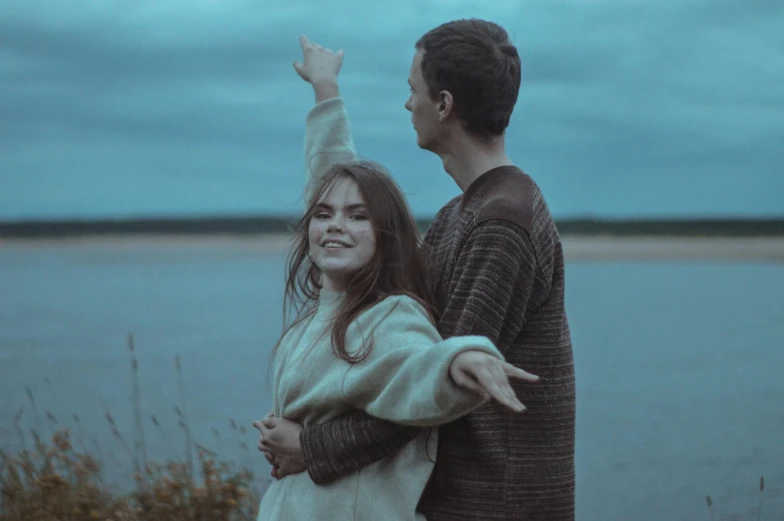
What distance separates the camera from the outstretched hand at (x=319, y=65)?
10.7 feet

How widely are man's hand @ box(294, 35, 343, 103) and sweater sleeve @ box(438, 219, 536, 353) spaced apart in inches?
34.7

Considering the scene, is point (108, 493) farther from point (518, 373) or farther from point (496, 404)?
point (518, 373)

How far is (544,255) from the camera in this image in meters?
2.61

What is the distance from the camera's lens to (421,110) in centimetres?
277

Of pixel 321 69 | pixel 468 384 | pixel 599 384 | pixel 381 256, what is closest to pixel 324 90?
pixel 321 69

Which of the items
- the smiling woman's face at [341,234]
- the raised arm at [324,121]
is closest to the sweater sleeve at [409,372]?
the smiling woman's face at [341,234]

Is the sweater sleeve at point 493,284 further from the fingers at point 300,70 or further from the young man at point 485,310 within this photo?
the fingers at point 300,70

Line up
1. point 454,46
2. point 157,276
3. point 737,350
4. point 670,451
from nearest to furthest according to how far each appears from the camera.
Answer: point 454,46 < point 670,451 < point 737,350 < point 157,276

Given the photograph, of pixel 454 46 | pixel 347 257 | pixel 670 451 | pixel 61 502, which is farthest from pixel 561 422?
pixel 670 451

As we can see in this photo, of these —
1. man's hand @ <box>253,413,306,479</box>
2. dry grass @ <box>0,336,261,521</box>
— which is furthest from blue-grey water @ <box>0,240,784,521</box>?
man's hand @ <box>253,413,306,479</box>

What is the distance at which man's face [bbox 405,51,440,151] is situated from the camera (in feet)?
9.02

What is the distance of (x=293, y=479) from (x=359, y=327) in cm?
39

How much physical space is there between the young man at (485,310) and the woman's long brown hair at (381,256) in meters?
0.08

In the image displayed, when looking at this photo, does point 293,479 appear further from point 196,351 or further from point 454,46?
point 196,351
